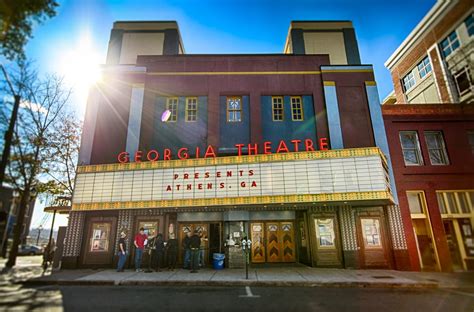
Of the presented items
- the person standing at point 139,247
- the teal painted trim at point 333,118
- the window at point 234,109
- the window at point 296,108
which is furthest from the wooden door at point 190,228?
the teal painted trim at point 333,118

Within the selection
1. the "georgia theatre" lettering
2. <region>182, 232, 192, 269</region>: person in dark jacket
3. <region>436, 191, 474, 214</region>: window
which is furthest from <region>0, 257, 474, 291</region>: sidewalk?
the "georgia theatre" lettering

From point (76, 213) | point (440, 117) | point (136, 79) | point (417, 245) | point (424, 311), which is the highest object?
point (136, 79)

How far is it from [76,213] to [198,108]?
31.7ft

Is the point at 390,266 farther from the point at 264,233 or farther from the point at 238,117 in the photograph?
the point at 238,117

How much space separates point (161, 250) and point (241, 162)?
6.34 metres

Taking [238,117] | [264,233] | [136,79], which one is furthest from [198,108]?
[264,233]

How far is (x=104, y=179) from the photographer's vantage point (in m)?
13.7

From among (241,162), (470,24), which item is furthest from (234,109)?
(470,24)

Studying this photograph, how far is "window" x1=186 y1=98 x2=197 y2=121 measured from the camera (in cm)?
1652

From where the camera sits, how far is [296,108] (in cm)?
1666

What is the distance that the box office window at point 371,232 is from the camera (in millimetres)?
13891

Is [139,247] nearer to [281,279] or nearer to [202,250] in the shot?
[202,250]

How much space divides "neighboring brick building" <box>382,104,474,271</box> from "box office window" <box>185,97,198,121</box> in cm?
1202

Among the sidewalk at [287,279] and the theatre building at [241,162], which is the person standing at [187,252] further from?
the theatre building at [241,162]
